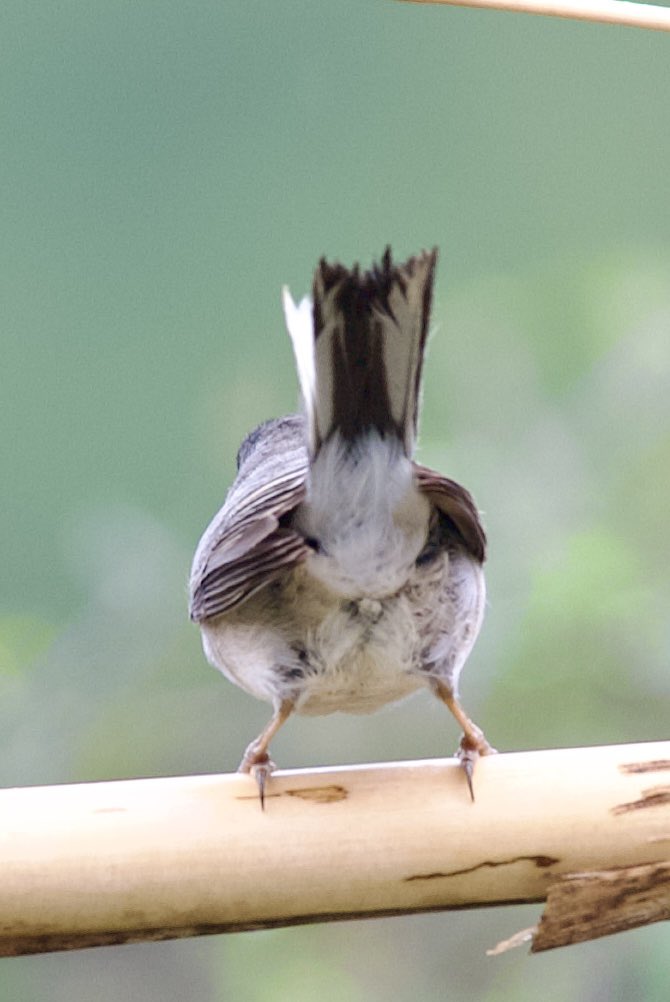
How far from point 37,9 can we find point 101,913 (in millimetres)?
2173

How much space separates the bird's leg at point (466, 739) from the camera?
6.38 ft

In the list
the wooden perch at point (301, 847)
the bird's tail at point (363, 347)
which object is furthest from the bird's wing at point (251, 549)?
the wooden perch at point (301, 847)

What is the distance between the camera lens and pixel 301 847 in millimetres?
1791

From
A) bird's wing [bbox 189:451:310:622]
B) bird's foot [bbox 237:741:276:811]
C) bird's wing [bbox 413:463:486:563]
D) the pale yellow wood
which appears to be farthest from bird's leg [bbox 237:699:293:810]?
the pale yellow wood

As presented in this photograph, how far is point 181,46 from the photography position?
3162 millimetres

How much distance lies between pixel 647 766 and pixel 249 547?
657 mm

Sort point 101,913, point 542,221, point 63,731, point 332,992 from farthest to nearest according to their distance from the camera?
point 542,221, point 63,731, point 332,992, point 101,913

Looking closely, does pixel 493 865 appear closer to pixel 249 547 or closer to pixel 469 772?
pixel 469 772

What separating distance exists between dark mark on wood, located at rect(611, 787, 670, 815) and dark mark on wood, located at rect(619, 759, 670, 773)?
0.03 metres

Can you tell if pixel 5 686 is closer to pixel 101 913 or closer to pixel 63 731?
pixel 63 731

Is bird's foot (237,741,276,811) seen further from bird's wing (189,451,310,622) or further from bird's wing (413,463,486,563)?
bird's wing (413,463,486,563)


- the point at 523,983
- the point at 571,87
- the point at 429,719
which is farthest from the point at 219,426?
the point at 523,983

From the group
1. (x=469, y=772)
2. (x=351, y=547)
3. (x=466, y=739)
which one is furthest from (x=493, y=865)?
(x=351, y=547)

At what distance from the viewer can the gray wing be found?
80.0 inches
